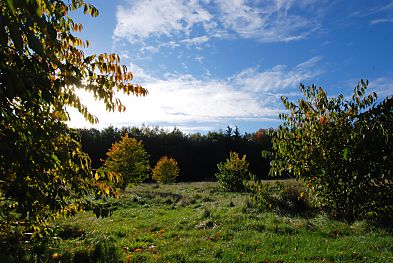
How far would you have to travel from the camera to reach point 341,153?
22.0ft

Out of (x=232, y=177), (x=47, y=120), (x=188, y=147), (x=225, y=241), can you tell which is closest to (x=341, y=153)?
(x=225, y=241)

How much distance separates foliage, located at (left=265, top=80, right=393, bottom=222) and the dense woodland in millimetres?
55866

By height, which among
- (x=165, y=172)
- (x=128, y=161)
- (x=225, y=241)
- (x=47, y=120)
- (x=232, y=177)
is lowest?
(x=165, y=172)

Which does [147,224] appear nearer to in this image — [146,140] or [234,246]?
[234,246]

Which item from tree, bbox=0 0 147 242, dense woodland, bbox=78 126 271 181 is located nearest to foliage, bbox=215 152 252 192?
tree, bbox=0 0 147 242

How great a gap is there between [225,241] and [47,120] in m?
5.52

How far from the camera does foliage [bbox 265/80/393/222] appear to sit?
6.74 metres

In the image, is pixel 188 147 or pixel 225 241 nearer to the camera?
pixel 225 241

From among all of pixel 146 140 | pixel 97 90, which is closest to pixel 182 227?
pixel 97 90

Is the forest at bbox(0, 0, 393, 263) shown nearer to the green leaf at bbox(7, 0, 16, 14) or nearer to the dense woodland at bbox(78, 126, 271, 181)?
the green leaf at bbox(7, 0, 16, 14)

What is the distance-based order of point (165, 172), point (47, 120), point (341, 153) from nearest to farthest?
point (47, 120)
point (341, 153)
point (165, 172)

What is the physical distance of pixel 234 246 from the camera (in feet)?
22.7

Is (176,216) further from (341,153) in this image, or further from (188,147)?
(188,147)

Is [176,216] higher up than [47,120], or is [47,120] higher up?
[47,120]
